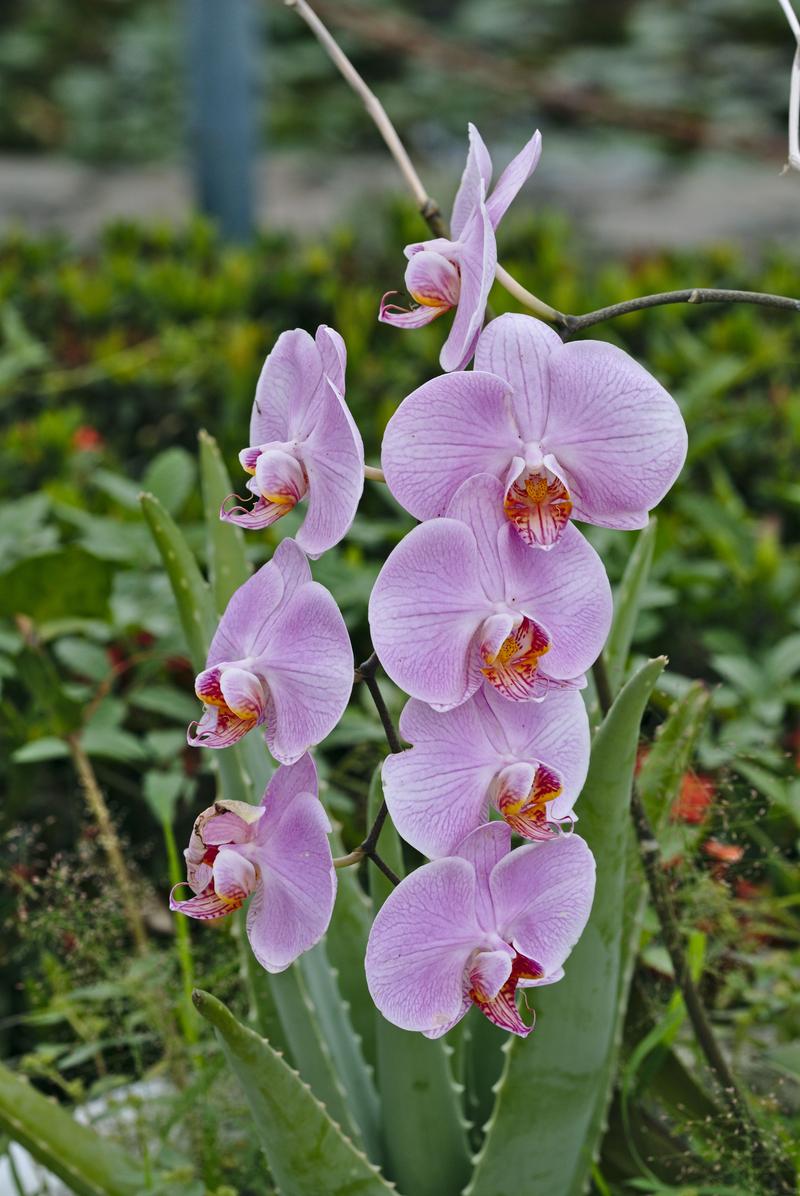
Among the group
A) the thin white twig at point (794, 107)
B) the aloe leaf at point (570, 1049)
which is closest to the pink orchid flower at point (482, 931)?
the aloe leaf at point (570, 1049)

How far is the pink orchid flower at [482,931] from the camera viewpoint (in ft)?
2.73

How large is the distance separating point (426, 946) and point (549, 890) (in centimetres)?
8

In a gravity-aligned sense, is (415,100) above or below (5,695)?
below

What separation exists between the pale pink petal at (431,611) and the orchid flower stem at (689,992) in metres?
0.23

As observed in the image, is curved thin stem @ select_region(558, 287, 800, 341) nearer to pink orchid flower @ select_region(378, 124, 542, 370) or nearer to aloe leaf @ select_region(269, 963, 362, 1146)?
pink orchid flower @ select_region(378, 124, 542, 370)

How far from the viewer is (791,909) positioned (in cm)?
169

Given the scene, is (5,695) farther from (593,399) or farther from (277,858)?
(593,399)

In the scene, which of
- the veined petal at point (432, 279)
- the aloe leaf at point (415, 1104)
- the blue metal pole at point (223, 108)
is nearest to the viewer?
the veined petal at point (432, 279)

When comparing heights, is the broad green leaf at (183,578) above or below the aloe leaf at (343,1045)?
above

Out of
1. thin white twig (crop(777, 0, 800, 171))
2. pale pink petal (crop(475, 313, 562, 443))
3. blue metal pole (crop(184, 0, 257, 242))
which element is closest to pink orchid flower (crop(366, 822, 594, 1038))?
pale pink petal (crop(475, 313, 562, 443))

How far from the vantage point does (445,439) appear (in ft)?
2.66

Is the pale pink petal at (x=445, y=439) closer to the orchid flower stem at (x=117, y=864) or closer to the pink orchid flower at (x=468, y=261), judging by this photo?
the pink orchid flower at (x=468, y=261)

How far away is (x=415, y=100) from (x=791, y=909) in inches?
241

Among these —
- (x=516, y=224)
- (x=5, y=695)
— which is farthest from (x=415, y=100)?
(x=5, y=695)
